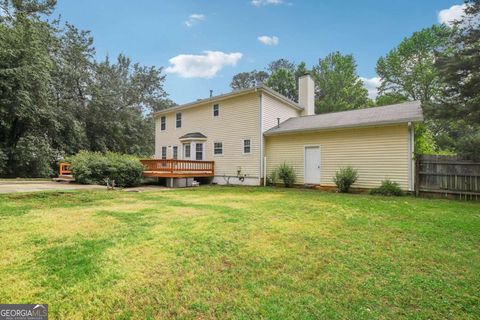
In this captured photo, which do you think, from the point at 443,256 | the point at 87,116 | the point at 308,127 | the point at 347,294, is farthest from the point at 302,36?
the point at 87,116

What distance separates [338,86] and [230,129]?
71.0ft

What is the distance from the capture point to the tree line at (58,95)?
1585cm

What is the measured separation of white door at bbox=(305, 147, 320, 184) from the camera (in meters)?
12.7

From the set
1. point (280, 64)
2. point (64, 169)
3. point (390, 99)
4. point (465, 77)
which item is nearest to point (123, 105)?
point (64, 169)

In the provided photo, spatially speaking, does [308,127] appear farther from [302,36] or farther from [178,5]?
[178,5]

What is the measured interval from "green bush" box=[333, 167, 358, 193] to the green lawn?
17.4 feet

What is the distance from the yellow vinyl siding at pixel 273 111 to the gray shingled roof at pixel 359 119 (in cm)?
39

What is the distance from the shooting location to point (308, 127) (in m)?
12.7

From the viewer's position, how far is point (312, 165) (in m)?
12.9

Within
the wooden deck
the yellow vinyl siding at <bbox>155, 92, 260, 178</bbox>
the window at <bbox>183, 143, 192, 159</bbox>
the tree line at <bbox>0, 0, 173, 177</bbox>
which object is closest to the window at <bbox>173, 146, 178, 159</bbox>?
the yellow vinyl siding at <bbox>155, 92, 260, 178</bbox>

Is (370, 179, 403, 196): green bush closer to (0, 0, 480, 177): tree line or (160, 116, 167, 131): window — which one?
(0, 0, 480, 177): tree line

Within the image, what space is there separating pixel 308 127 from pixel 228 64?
21.2 meters

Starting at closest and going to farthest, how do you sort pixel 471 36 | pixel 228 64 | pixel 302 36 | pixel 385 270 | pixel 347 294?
pixel 347 294
pixel 385 270
pixel 471 36
pixel 302 36
pixel 228 64

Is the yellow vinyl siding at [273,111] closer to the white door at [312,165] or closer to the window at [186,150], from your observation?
the white door at [312,165]
